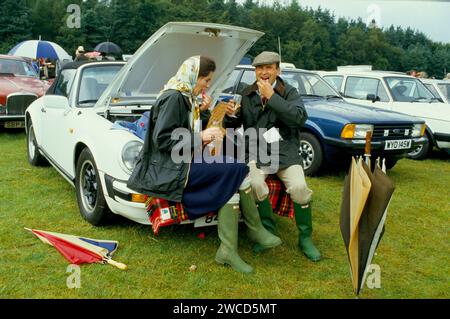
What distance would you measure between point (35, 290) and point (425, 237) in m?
3.62

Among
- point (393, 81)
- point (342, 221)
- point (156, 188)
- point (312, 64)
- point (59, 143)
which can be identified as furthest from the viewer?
point (312, 64)

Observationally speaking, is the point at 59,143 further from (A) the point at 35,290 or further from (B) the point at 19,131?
(B) the point at 19,131

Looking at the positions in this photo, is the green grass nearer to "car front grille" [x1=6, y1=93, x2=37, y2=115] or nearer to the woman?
the woman

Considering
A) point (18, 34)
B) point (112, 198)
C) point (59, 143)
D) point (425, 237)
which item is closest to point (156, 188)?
point (112, 198)

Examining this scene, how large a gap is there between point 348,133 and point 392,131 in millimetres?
770

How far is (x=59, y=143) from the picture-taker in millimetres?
5074

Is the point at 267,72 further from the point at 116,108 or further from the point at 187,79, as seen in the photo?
the point at 116,108

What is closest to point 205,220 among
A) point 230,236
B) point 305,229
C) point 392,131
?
point 230,236

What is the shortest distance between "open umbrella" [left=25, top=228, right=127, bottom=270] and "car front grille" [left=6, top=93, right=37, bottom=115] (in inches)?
231

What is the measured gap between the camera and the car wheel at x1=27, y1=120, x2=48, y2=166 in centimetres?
652

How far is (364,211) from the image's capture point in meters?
2.73

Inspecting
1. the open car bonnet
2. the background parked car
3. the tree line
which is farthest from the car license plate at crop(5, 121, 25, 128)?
the tree line

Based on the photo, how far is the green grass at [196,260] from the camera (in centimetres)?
320

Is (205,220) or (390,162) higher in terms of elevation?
(205,220)
